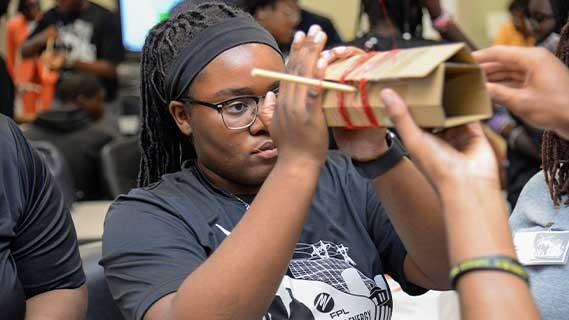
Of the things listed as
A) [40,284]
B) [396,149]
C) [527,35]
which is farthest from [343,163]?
[527,35]

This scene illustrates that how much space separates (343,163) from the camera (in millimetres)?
1760

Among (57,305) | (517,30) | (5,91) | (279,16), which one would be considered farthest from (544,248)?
(517,30)

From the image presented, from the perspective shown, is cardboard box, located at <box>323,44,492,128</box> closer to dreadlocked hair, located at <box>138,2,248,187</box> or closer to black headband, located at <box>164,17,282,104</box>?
black headband, located at <box>164,17,282,104</box>

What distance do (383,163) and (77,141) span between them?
12.5 ft

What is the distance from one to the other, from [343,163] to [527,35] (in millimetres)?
4039

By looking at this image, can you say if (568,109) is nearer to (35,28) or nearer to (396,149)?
(396,149)

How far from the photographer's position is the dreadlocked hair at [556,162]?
1790 mm

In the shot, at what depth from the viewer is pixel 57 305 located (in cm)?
176

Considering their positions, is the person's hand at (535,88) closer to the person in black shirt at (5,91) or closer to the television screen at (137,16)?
the person in black shirt at (5,91)

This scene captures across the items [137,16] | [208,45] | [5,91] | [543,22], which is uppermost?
[208,45]

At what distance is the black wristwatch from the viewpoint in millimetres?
1333

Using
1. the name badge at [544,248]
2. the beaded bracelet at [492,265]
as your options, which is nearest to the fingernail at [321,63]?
the beaded bracelet at [492,265]

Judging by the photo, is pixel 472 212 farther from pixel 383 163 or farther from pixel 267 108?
pixel 267 108

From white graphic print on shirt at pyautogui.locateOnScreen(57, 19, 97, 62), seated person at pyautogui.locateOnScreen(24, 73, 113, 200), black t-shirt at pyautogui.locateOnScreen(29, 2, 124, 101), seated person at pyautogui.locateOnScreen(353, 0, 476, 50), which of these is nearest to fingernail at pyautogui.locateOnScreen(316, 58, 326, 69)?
seated person at pyautogui.locateOnScreen(353, 0, 476, 50)
